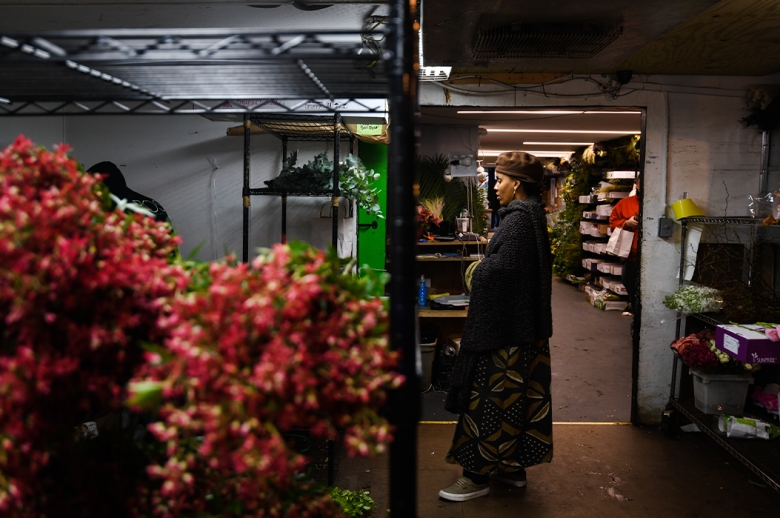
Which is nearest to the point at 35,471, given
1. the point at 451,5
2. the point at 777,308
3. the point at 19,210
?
the point at 19,210

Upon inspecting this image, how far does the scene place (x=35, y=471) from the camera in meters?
0.85

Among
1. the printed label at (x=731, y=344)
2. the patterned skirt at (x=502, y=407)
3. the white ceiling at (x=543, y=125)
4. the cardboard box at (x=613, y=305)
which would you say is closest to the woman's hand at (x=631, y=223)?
the white ceiling at (x=543, y=125)

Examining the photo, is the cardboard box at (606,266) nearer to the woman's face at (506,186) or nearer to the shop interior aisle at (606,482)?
the shop interior aisle at (606,482)

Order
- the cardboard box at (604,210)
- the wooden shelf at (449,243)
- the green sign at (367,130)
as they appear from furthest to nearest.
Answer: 1. the cardboard box at (604,210)
2. the wooden shelf at (449,243)
3. the green sign at (367,130)

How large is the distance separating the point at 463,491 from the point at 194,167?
9.09 ft

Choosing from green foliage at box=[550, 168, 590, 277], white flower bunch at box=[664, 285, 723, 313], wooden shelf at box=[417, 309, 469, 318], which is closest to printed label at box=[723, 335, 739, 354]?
white flower bunch at box=[664, 285, 723, 313]

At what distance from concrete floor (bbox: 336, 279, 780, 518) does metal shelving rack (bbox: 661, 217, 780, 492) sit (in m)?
0.22

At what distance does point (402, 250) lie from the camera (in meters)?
1.02

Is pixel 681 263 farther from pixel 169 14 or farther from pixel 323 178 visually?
pixel 169 14

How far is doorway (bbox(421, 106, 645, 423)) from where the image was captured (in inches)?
192

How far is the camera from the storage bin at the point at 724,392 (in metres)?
3.72

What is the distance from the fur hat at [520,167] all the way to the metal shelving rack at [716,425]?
1391 millimetres

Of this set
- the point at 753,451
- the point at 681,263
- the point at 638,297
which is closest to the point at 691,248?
the point at 681,263

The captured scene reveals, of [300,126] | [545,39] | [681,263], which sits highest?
[545,39]
